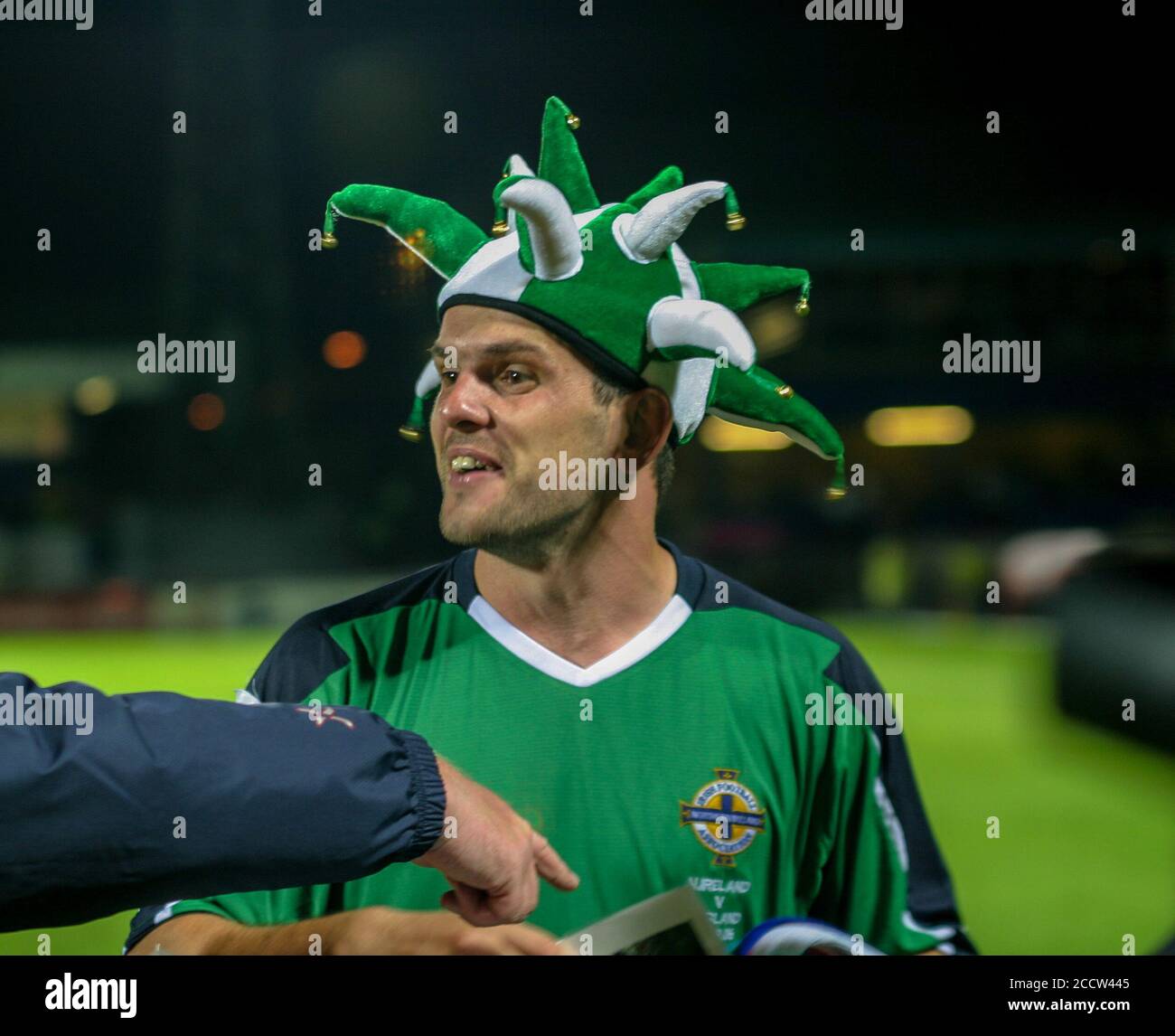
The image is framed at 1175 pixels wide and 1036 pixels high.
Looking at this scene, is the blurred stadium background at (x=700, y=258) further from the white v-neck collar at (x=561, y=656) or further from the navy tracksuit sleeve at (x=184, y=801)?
the navy tracksuit sleeve at (x=184, y=801)

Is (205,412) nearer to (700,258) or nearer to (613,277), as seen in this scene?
(613,277)

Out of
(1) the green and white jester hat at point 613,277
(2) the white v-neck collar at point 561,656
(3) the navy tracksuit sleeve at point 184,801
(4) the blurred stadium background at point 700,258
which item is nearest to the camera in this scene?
(3) the navy tracksuit sleeve at point 184,801

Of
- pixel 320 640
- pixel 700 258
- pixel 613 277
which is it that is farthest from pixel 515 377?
pixel 320 640

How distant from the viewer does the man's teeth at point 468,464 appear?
1.71 meters

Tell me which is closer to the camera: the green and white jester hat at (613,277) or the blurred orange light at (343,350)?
the green and white jester hat at (613,277)

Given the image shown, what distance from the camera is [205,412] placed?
1.91m

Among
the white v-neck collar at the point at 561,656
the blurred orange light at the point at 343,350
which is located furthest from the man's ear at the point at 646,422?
the blurred orange light at the point at 343,350

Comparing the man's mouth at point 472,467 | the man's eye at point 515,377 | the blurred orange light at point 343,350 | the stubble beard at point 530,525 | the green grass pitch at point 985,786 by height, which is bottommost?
the green grass pitch at point 985,786

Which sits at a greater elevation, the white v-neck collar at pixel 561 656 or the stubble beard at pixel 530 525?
the stubble beard at pixel 530 525

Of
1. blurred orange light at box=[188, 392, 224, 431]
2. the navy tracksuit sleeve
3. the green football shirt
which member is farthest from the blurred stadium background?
the navy tracksuit sleeve

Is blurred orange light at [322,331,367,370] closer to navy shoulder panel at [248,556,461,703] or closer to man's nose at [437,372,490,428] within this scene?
man's nose at [437,372,490,428]

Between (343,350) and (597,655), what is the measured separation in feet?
2.09

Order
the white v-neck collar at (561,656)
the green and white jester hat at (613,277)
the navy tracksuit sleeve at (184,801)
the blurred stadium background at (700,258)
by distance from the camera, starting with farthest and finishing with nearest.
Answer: the blurred stadium background at (700,258) → the white v-neck collar at (561,656) → the green and white jester hat at (613,277) → the navy tracksuit sleeve at (184,801)
